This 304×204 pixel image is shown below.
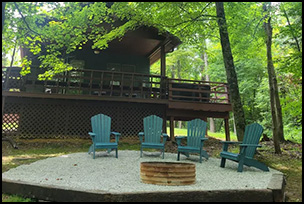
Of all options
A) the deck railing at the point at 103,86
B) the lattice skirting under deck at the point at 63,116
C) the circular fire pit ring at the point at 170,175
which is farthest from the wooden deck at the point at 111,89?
the circular fire pit ring at the point at 170,175

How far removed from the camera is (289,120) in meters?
16.0

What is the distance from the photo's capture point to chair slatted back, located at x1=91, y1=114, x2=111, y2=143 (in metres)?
6.50

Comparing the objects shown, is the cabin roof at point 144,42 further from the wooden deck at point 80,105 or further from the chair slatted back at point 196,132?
the chair slatted back at point 196,132

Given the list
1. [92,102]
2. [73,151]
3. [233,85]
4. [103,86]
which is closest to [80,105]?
[92,102]

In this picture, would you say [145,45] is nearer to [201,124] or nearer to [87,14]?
[87,14]

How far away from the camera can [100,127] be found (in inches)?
259

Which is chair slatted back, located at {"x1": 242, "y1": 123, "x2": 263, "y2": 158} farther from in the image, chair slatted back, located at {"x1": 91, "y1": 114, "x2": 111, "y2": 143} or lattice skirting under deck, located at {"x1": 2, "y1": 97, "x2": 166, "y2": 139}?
lattice skirting under deck, located at {"x1": 2, "y1": 97, "x2": 166, "y2": 139}

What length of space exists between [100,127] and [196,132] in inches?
102

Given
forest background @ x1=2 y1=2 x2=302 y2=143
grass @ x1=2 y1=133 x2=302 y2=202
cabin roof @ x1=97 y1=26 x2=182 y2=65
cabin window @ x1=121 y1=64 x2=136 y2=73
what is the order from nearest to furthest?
1. grass @ x1=2 y1=133 x2=302 y2=202
2. forest background @ x1=2 y1=2 x2=302 y2=143
3. cabin roof @ x1=97 y1=26 x2=182 y2=65
4. cabin window @ x1=121 y1=64 x2=136 y2=73

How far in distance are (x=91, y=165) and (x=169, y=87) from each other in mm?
5685

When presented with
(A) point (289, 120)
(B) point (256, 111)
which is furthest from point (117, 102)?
(B) point (256, 111)

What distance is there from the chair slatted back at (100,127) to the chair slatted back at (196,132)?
7.41 ft

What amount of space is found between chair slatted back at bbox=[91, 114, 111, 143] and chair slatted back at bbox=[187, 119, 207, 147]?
2.26 metres

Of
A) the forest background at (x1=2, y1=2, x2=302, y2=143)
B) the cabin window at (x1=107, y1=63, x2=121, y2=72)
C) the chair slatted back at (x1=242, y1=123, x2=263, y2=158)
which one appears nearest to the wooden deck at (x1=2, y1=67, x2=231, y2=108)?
the forest background at (x1=2, y1=2, x2=302, y2=143)
